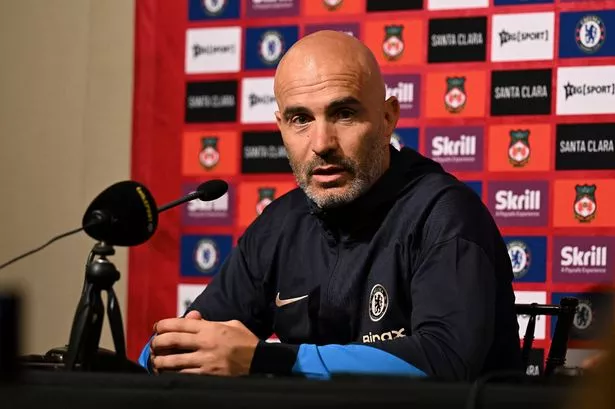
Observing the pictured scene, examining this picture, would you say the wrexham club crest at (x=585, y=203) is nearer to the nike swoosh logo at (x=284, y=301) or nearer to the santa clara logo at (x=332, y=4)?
the santa clara logo at (x=332, y=4)

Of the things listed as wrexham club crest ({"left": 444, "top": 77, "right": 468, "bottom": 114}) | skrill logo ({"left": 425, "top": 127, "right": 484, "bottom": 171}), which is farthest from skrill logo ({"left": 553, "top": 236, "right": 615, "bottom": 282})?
wrexham club crest ({"left": 444, "top": 77, "right": 468, "bottom": 114})

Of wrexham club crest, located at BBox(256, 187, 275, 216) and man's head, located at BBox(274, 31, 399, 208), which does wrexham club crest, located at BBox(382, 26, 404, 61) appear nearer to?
wrexham club crest, located at BBox(256, 187, 275, 216)

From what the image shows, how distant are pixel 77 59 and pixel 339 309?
2.72 meters

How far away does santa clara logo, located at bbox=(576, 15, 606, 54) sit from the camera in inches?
151

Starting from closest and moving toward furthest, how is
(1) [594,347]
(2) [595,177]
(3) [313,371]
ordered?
Answer: (1) [594,347]
(3) [313,371]
(2) [595,177]

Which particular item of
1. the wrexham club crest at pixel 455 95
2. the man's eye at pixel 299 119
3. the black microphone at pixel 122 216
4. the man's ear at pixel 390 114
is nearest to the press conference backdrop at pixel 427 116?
the wrexham club crest at pixel 455 95

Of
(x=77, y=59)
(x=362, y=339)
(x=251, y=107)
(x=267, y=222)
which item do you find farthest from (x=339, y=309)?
(x=77, y=59)

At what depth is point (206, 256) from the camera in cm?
430

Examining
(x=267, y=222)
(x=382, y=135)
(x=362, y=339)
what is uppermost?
(x=382, y=135)

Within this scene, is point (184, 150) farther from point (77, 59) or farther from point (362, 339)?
point (362, 339)

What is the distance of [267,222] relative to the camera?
Result: 8.37 feet

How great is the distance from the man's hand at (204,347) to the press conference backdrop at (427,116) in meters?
2.05

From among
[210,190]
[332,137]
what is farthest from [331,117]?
[210,190]

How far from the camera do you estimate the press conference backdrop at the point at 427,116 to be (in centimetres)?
384
